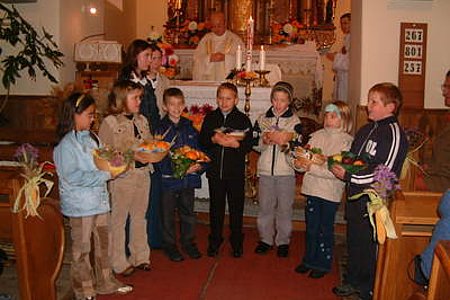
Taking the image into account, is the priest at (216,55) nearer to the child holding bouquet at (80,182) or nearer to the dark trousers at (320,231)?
the dark trousers at (320,231)

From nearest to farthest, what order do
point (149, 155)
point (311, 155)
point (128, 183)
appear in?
point (149, 155) < point (311, 155) < point (128, 183)

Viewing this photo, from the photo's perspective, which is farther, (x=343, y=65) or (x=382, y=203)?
A: (x=343, y=65)

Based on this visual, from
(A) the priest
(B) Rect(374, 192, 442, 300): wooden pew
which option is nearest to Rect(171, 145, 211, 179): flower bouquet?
(B) Rect(374, 192, 442, 300): wooden pew

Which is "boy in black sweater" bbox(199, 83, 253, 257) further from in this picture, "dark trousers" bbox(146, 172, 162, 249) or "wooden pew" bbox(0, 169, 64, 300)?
"wooden pew" bbox(0, 169, 64, 300)

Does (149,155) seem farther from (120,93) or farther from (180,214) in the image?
(180,214)

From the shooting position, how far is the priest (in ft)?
24.1

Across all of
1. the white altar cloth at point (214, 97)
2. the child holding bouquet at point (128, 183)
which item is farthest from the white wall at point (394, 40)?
the child holding bouquet at point (128, 183)

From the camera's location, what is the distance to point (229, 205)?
4.58 meters

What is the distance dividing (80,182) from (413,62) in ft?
13.9

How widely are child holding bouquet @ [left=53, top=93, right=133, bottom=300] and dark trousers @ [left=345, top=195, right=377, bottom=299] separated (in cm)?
169

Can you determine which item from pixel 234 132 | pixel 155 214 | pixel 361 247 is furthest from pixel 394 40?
pixel 155 214

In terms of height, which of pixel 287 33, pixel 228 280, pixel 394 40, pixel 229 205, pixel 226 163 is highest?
pixel 287 33

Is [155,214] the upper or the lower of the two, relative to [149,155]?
lower

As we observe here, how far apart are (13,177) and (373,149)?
2223 millimetres
